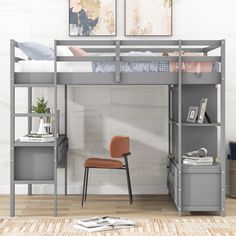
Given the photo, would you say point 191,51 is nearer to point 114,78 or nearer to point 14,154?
point 114,78

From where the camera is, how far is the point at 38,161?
180 inches

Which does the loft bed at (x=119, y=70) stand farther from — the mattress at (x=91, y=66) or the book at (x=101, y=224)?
the book at (x=101, y=224)

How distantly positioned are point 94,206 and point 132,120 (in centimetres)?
104

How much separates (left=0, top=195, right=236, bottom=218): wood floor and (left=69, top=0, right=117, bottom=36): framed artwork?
164 cm

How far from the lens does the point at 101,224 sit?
13.7ft

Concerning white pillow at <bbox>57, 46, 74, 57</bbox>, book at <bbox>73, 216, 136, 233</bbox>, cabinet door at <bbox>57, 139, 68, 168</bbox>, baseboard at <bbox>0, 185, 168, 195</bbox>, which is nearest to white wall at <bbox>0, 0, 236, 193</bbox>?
baseboard at <bbox>0, 185, 168, 195</bbox>

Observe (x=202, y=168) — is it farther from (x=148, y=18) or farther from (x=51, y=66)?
(x=148, y=18)

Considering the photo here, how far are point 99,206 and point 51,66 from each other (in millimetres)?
1361

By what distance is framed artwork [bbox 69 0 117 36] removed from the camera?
5.57m

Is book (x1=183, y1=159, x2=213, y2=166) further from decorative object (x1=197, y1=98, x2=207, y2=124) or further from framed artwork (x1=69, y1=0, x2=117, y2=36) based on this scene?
framed artwork (x1=69, y1=0, x2=117, y2=36)

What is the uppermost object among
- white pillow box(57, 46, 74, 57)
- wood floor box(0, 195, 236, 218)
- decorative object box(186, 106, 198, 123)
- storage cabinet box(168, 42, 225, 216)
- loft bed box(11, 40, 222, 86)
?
white pillow box(57, 46, 74, 57)

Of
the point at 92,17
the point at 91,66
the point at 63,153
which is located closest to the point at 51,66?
the point at 91,66

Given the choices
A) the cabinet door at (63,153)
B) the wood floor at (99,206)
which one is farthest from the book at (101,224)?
the cabinet door at (63,153)

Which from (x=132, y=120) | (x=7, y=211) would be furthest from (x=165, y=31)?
(x=7, y=211)
